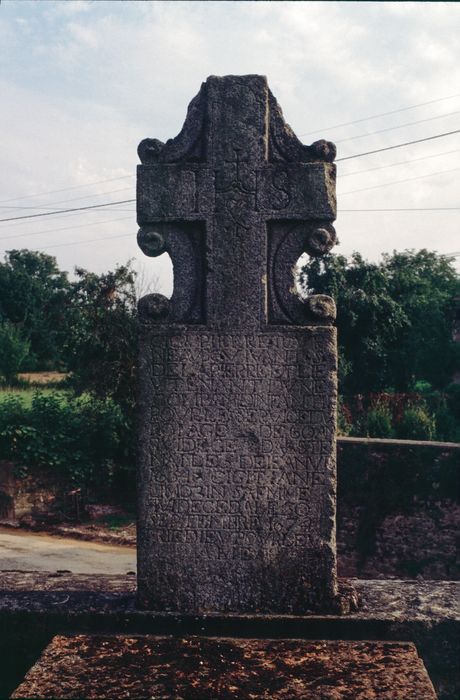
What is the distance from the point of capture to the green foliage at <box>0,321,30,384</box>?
2659cm

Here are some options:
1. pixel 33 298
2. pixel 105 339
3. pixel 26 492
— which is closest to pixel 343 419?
pixel 105 339

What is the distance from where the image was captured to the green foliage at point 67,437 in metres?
13.4

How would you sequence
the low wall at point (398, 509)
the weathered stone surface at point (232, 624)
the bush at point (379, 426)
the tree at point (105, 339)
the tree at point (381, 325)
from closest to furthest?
the weathered stone surface at point (232, 624)
the low wall at point (398, 509)
the bush at point (379, 426)
the tree at point (105, 339)
the tree at point (381, 325)

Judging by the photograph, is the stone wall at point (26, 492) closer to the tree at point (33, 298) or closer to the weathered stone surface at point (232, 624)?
the weathered stone surface at point (232, 624)

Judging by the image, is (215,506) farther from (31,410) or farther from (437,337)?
(437,337)

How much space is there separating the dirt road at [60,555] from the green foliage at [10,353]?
49.2 feet

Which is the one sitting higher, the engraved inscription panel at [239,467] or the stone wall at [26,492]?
the engraved inscription panel at [239,467]

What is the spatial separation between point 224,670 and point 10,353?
83.3 feet

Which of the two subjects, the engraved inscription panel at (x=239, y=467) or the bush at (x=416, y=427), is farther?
the bush at (x=416, y=427)

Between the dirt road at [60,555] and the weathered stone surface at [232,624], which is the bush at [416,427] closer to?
the dirt road at [60,555]

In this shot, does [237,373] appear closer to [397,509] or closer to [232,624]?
[232,624]

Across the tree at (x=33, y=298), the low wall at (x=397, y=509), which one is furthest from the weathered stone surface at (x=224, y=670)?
the tree at (x=33, y=298)

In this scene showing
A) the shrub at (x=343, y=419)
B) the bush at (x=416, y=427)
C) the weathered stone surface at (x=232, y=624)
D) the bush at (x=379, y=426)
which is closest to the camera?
the weathered stone surface at (x=232, y=624)

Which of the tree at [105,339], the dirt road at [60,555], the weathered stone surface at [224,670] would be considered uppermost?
the tree at [105,339]
